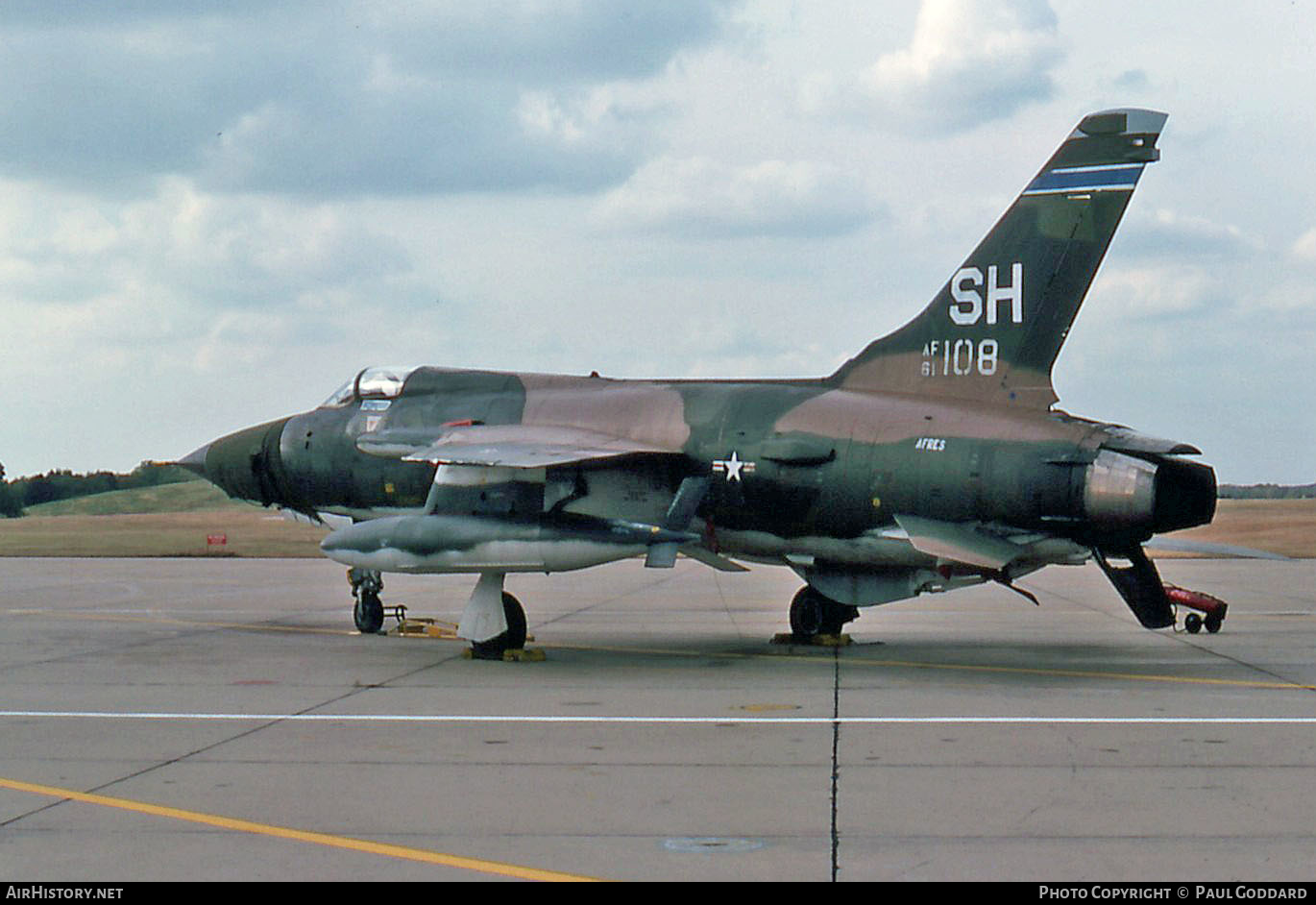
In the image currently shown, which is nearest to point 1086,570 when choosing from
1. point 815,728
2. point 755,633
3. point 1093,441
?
point 755,633

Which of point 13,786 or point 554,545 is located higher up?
point 554,545

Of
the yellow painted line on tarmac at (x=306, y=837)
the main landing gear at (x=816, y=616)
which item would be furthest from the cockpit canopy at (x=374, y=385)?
the yellow painted line on tarmac at (x=306, y=837)

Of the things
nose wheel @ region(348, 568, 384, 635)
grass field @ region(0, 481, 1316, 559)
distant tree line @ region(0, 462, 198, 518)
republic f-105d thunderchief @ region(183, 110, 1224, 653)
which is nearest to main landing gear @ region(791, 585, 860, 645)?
republic f-105d thunderchief @ region(183, 110, 1224, 653)

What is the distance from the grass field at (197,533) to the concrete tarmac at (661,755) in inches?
651

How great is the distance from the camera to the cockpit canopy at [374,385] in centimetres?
1942

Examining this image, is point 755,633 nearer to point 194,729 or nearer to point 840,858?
point 194,729

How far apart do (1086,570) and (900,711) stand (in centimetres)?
2873

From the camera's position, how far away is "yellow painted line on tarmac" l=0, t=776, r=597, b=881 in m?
7.17

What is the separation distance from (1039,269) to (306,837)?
10.3 m

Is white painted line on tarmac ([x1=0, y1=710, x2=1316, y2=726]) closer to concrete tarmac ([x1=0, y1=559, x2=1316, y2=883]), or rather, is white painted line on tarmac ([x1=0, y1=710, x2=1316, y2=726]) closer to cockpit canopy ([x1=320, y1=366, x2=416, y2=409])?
concrete tarmac ([x1=0, y1=559, x2=1316, y2=883])

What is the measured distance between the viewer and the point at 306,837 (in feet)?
25.9

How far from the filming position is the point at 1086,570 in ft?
131

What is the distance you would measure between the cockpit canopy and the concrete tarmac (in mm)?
3105

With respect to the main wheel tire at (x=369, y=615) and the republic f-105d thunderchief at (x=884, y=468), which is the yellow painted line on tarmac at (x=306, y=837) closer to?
the republic f-105d thunderchief at (x=884, y=468)
